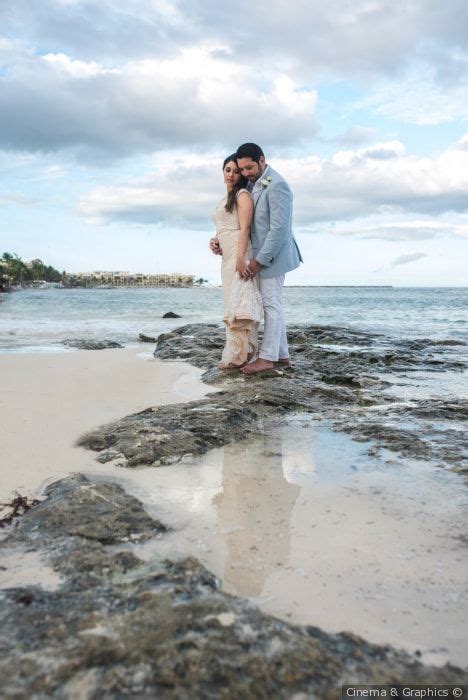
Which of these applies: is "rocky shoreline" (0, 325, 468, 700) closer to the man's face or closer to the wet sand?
the wet sand

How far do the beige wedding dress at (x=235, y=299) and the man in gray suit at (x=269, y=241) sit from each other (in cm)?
13

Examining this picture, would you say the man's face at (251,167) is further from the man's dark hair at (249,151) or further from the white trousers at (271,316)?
the white trousers at (271,316)

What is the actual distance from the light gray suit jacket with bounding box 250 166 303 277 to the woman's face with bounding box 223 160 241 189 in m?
0.23

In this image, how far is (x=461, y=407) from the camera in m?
3.90

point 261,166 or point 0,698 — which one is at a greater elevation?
point 261,166

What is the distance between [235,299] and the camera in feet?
17.2

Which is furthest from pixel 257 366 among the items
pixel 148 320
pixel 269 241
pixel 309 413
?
pixel 148 320

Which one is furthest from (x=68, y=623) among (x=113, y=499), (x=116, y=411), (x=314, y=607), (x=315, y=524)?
(x=116, y=411)

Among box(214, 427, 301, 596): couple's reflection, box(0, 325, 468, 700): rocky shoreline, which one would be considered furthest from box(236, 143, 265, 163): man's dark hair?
box(0, 325, 468, 700): rocky shoreline

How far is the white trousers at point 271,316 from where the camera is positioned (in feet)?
17.3

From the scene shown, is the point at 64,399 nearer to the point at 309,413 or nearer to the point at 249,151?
the point at 309,413

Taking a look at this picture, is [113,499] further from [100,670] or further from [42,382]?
[42,382]

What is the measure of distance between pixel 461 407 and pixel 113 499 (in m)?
2.79

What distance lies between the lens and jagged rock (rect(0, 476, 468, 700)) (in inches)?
43.5
